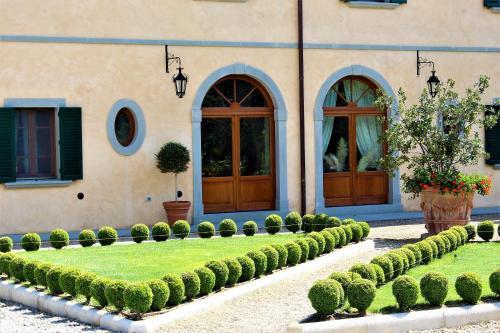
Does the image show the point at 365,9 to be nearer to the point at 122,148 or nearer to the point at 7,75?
the point at 122,148

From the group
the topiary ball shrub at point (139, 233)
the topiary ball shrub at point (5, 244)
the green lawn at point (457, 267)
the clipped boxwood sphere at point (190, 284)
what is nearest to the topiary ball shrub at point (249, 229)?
the topiary ball shrub at point (139, 233)

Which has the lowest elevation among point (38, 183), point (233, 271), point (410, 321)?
point (410, 321)

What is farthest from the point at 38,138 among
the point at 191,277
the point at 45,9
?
the point at 191,277

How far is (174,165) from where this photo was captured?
17.9 m

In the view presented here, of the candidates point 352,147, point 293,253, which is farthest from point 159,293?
point 352,147

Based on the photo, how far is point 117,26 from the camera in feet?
59.1

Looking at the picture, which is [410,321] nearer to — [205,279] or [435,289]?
[435,289]

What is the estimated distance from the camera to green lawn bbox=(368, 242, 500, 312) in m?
9.69

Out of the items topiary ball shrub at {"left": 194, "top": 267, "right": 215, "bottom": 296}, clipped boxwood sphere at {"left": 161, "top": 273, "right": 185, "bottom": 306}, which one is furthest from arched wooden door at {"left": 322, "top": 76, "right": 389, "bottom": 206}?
clipped boxwood sphere at {"left": 161, "top": 273, "right": 185, "bottom": 306}

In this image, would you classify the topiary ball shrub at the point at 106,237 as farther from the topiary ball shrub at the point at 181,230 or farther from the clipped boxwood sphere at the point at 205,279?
the clipped boxwood sphere at the point at 205,279

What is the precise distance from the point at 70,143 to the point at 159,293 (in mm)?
8584

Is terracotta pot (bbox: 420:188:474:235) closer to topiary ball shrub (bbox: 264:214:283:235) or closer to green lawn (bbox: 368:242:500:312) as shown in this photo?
green lawn (bbox: 368:242:500:312)

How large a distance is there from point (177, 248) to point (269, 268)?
2381mm

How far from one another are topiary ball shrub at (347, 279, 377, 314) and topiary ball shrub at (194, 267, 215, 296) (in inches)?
71.7
